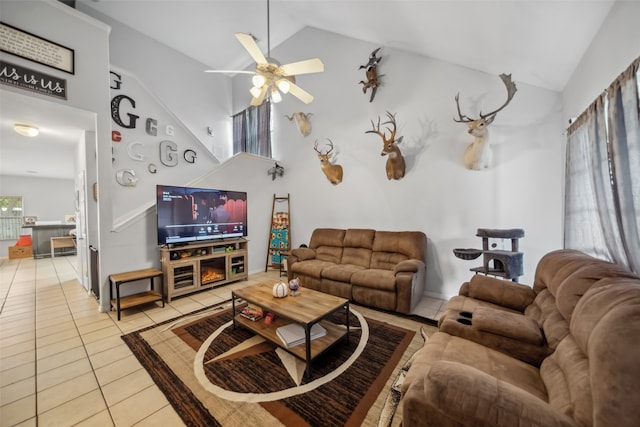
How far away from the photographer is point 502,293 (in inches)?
80.0

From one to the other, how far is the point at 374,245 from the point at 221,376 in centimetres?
252

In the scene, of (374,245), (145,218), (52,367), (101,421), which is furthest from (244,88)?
(101,421)

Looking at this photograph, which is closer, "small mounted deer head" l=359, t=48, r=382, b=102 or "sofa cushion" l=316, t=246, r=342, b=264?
"small mounted deer head" l=359, t=48, r=382, b=102

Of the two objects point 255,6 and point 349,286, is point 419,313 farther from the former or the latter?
point 255,6

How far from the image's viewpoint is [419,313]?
9.50 ft

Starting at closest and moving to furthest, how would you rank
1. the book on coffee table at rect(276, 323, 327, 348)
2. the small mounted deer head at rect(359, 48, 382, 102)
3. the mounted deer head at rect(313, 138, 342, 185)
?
the book on coffee table at rect(276, 323, 327, 348)
the small mounted deer head at rect(359, 48, 382, 102)
the mounted deer head at rect(313, 138, 342, 185)

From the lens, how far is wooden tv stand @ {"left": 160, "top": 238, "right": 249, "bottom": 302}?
132 inches

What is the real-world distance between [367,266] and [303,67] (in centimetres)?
272

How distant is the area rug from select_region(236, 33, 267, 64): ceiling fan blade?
109 inches

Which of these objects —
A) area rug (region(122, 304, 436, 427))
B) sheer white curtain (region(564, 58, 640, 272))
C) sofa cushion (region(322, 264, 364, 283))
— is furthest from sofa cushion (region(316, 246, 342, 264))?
sheer white curtain (region(564, 58, 640, 272))

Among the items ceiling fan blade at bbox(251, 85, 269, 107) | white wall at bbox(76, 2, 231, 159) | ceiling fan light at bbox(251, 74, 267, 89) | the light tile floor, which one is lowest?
the light tile floor

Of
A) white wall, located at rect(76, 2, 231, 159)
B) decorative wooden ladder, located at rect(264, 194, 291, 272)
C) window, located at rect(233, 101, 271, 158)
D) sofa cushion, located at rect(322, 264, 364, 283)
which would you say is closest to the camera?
sofa cushion, located at rect(322, 264, 364, 283)

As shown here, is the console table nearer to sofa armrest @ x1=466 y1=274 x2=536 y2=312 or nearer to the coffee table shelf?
the coffee table shelf

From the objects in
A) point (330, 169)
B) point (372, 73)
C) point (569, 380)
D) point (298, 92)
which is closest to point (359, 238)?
point (330, 169)
